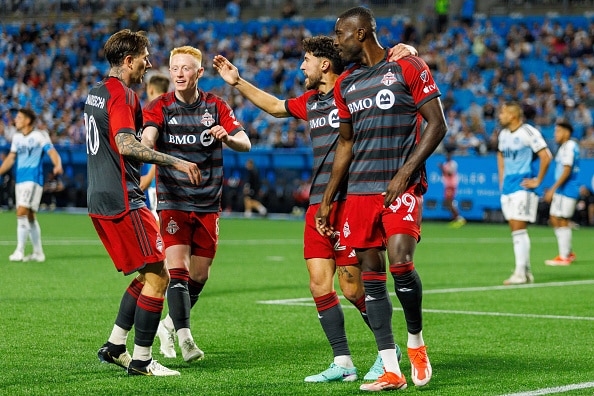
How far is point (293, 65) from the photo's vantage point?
40.1m

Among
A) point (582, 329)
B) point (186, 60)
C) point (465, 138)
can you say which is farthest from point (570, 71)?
point (186, 60)

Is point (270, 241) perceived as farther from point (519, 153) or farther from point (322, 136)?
point (322, 136)

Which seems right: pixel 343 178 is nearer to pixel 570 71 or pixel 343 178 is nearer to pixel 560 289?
pixel 560 289

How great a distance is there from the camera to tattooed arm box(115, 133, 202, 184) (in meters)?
6.65

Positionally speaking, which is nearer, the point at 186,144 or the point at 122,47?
the point at 122,47

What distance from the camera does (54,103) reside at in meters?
43.0

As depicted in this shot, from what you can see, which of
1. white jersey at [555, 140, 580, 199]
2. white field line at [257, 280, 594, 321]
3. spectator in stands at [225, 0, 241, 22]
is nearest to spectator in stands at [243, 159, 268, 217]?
spectator in stands at [225, 0, 241, 22]

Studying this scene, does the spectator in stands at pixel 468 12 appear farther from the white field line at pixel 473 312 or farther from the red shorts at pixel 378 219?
the red shorts at pixel 378 219

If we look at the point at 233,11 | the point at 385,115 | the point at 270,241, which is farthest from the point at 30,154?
the point at 233,11

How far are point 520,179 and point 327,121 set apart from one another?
24.8ft

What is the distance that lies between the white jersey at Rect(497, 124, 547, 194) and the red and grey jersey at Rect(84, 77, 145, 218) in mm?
8375

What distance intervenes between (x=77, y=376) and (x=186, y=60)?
2481mm

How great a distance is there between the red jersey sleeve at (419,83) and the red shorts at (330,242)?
107cm

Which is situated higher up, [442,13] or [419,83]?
[442,13]
